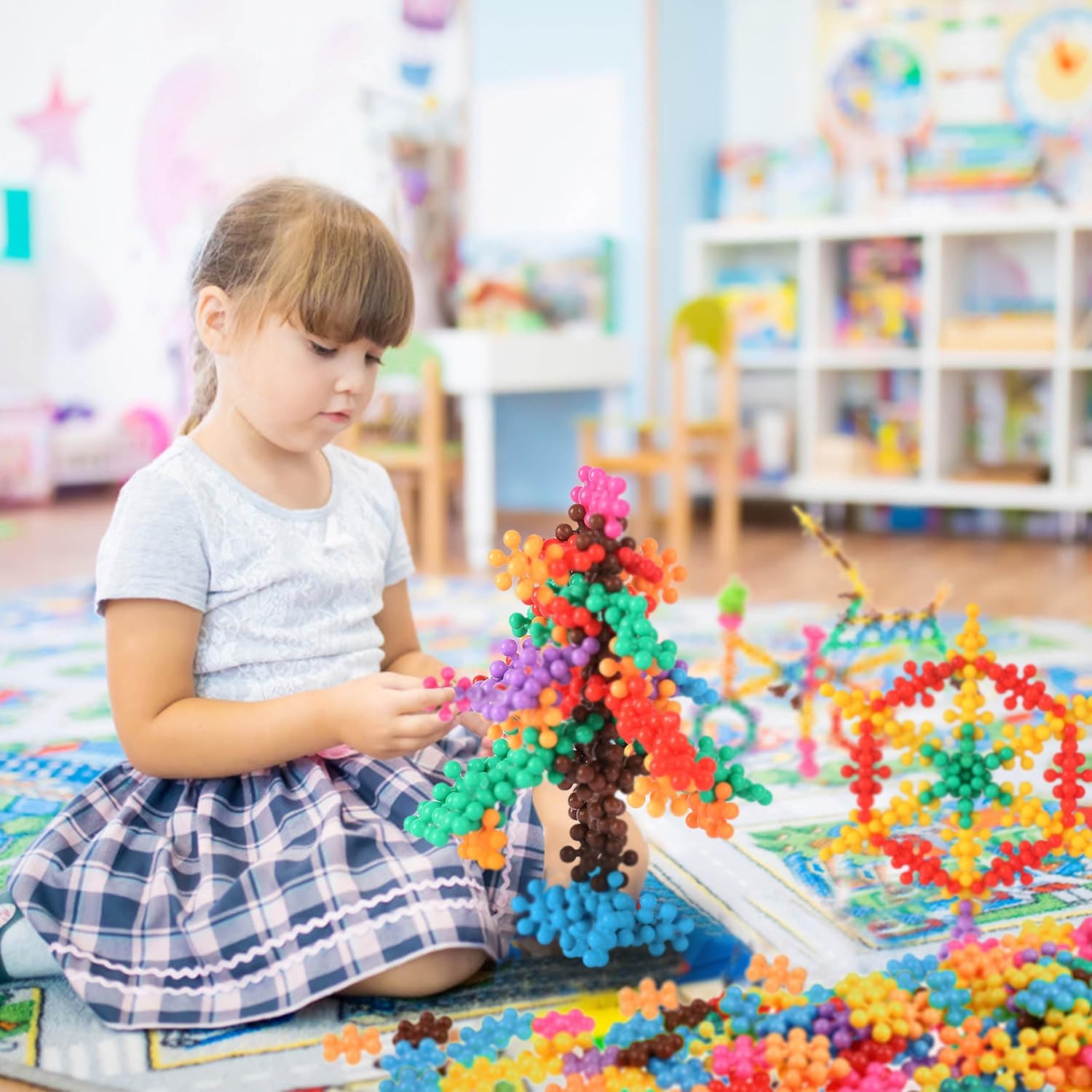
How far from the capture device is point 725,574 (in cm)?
270

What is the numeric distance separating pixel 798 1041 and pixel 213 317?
590 millimetres

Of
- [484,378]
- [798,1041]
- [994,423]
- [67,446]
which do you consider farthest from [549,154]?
[798,1041]

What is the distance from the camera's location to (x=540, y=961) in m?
0.87

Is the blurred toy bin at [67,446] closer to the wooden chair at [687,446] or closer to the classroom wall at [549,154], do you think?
the classroom wall at [549,154]

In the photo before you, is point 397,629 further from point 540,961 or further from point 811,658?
point 811,658

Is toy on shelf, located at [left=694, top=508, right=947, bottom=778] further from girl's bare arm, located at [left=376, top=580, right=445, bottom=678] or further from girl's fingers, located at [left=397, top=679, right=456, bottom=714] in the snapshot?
girl's fingers, located at [left=397, top=679, right=456, bottom=714]

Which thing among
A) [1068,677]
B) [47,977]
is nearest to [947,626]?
[1068,677]

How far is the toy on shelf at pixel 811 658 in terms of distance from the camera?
126 centimetres

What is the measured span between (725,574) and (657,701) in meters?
1.98

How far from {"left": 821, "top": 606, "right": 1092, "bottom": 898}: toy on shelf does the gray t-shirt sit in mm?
359

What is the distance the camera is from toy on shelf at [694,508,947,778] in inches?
49.6

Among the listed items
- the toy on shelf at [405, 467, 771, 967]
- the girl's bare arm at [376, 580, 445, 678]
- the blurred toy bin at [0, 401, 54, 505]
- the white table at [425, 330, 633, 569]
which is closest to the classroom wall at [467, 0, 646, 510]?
the white table at [425, 330, 633, 569]

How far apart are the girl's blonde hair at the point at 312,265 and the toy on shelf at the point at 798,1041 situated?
435 millimetres

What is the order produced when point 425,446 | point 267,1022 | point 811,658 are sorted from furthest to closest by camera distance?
point 425,446, point 811,658, point 267,1022
